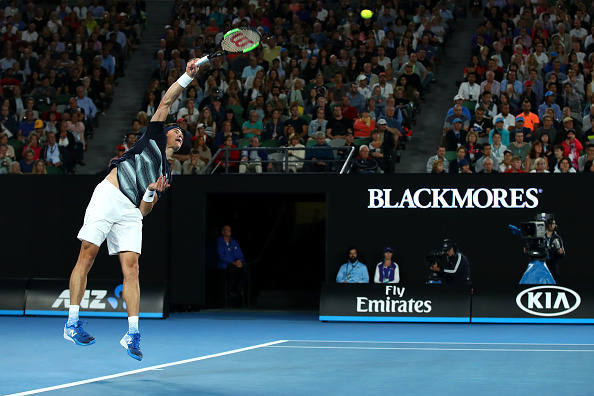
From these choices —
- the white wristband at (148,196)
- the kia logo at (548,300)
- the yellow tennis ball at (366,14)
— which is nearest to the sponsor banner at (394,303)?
the kia logo at (548,300)

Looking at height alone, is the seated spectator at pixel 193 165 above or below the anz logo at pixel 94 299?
above

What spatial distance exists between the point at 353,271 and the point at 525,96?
5199 millimetres

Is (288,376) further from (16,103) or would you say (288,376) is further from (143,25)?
(143,25)

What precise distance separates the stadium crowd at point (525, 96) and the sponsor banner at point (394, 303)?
229cm

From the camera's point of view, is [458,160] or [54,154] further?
[54,154]

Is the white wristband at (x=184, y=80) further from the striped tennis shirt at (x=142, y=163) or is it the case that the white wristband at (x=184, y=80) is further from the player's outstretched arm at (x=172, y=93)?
the striped tennis shirt at (x=142, y=163)

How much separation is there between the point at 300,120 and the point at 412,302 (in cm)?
471

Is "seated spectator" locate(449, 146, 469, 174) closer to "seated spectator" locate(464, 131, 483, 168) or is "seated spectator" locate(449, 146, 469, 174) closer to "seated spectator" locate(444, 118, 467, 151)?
"seated spectator" locate(464, 131, 483, 168)

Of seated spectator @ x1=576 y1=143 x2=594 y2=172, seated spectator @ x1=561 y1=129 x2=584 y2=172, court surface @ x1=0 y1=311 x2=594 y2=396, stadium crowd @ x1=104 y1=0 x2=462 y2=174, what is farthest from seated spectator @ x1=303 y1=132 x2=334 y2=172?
seated spectator @ x1=576 y1=143 x2=594 y2=172

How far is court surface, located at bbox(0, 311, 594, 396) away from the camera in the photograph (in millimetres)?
8422

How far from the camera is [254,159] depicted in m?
18.8

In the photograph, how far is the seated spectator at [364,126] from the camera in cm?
1920

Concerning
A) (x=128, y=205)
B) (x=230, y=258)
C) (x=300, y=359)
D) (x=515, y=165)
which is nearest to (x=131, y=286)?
(x=128, y=205)

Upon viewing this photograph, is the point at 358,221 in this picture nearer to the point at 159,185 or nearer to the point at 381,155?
the point at 381,155
